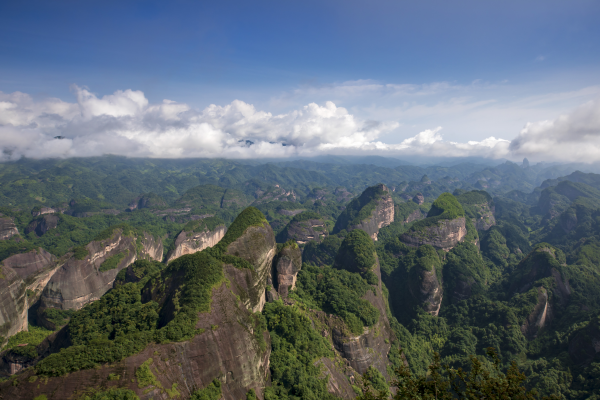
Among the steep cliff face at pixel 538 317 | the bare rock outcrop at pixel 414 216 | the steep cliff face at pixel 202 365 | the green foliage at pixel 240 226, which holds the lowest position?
the steep cliff face at pixel 538 317

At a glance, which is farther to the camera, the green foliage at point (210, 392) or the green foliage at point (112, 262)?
the green foliage at point (112, 262)

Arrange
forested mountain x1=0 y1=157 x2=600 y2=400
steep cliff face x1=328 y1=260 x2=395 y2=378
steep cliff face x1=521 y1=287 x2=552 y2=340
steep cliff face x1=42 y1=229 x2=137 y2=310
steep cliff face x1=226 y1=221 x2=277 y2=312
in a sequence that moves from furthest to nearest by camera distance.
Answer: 1. steep cliff face x1=42 y1=229 x2=137 y2=310
2. steep cliff face x1=521 y1=287 x2=552 y2=340
3. steep cliff face x1=328 y1=260 x2=395 y2=378
4. steep cliff face x1=226 y1=221 x2=277 y2=312
5. forested mountain x1=0 y1=157 x2=600 y2=400

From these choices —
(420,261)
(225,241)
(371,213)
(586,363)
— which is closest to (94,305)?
(225,241)

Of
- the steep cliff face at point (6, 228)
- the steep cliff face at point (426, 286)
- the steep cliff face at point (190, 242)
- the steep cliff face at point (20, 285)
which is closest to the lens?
the steep cliff face at point (20, 285)

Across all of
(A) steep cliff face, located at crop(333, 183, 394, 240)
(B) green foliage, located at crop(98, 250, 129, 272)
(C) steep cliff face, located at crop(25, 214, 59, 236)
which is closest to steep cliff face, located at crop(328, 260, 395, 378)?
(B) green foliage, located at crop(98, 250, 129, 272)

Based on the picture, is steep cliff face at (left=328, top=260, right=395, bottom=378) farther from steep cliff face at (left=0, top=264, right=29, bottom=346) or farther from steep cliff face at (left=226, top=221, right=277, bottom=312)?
steep cliff face at (left=0, top=264, right=29, bottom=346)

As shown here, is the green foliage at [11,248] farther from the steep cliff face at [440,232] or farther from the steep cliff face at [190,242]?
the steep cliff face at [440,232]

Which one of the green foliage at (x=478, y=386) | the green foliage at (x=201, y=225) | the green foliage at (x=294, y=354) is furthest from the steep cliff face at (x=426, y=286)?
the green foliage at (x=201, y=225)
